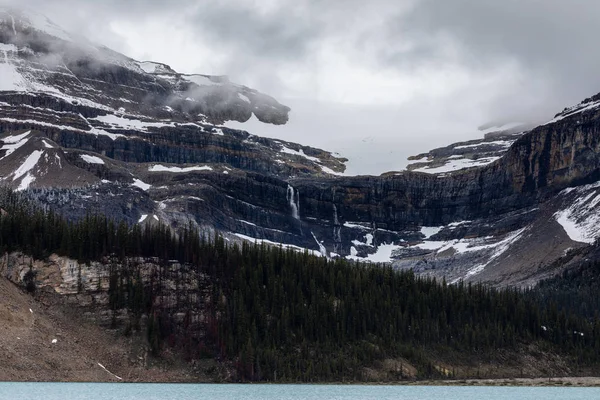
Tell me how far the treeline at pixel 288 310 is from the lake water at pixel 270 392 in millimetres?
10629

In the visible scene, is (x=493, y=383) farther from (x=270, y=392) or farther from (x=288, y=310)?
(x=270, y=392)

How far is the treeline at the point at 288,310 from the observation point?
14100 cm

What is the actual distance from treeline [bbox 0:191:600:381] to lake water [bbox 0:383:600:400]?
34.9ft

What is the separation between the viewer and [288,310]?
15188 centimetres

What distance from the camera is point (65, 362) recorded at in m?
126

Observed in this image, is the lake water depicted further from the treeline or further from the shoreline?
the treeline

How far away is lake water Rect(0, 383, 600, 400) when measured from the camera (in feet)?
356

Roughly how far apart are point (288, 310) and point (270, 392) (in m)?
31.6

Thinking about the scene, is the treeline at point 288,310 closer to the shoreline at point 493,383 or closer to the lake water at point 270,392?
the shoreline at point 493,383

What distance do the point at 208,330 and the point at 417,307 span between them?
151ft

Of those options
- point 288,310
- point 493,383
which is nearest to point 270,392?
point 288,310

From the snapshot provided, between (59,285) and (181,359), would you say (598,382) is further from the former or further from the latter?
(59,285)

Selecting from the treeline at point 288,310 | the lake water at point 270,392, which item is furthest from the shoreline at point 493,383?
the lake water at point 270,392

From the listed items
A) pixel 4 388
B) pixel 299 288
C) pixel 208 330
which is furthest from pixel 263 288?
pixel 4 388
